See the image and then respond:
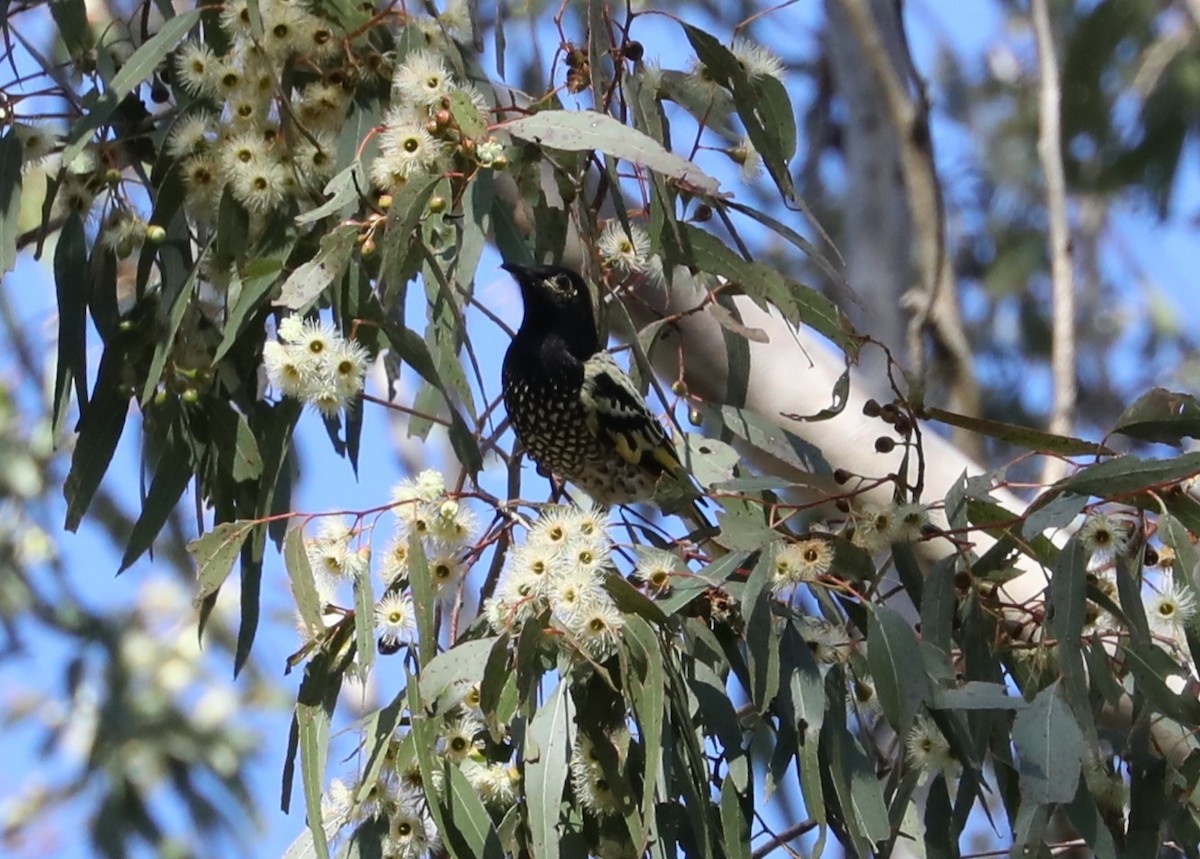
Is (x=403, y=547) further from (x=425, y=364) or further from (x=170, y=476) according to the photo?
(x=170, y=476)

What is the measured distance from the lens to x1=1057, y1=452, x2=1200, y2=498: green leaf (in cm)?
187

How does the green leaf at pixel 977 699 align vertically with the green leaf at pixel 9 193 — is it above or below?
below

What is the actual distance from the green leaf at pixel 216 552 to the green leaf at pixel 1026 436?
88cm

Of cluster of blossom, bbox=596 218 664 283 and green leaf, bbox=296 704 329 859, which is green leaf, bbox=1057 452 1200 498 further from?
green leaf, bbox=296 704 329 859

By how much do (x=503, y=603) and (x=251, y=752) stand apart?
422 cm

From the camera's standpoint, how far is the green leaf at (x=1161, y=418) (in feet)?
6.84

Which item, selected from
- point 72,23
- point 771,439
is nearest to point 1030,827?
point 771,439

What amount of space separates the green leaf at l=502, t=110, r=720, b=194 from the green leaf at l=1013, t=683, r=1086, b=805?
669 mm

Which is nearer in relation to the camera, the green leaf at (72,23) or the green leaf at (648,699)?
the green leaf at (648,699)

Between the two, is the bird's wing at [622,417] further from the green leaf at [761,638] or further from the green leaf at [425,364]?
the green leaf at [761,638]

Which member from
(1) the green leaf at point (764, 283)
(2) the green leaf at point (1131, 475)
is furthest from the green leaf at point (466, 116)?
(2) the green leaf at point (1131, 475)

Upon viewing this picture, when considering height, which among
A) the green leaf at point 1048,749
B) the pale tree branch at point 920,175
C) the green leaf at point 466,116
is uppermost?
the pale tree branch at point 920,175

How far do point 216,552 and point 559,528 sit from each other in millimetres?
441

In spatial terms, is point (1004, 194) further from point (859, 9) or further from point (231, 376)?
point (231, 376)
